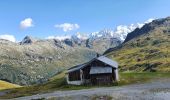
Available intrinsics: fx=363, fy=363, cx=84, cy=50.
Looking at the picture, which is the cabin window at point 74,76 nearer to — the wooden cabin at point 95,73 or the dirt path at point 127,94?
the wooden cabin at point 95,73

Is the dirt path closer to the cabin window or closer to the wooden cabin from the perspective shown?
the wooden cabin

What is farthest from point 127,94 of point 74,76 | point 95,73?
point 74,76

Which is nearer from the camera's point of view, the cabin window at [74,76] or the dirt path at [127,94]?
the dirt path at [127,94]

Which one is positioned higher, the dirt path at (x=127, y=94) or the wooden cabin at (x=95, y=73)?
the wooden cabin at (x=95, y=73)

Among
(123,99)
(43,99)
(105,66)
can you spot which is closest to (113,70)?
(105,66)

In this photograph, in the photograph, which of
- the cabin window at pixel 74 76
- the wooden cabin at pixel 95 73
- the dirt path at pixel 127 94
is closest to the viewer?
the dirt path at pixel 127 94

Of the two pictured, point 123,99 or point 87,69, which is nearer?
point 123,99

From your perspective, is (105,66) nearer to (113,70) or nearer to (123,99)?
(113,70)

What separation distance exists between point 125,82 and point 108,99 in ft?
140

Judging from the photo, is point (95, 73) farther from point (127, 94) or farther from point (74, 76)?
point (127, 94)

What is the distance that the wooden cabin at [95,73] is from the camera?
372 ft

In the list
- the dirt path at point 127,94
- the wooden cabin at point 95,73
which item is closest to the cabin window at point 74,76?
the wooden cabin at point 95,73

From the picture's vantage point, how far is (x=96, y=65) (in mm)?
115938

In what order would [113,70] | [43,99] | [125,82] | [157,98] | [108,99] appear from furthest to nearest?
1. [113,70]
2. [125,82]
3. [43,99]
4. [108,99]
5. [157,98]
